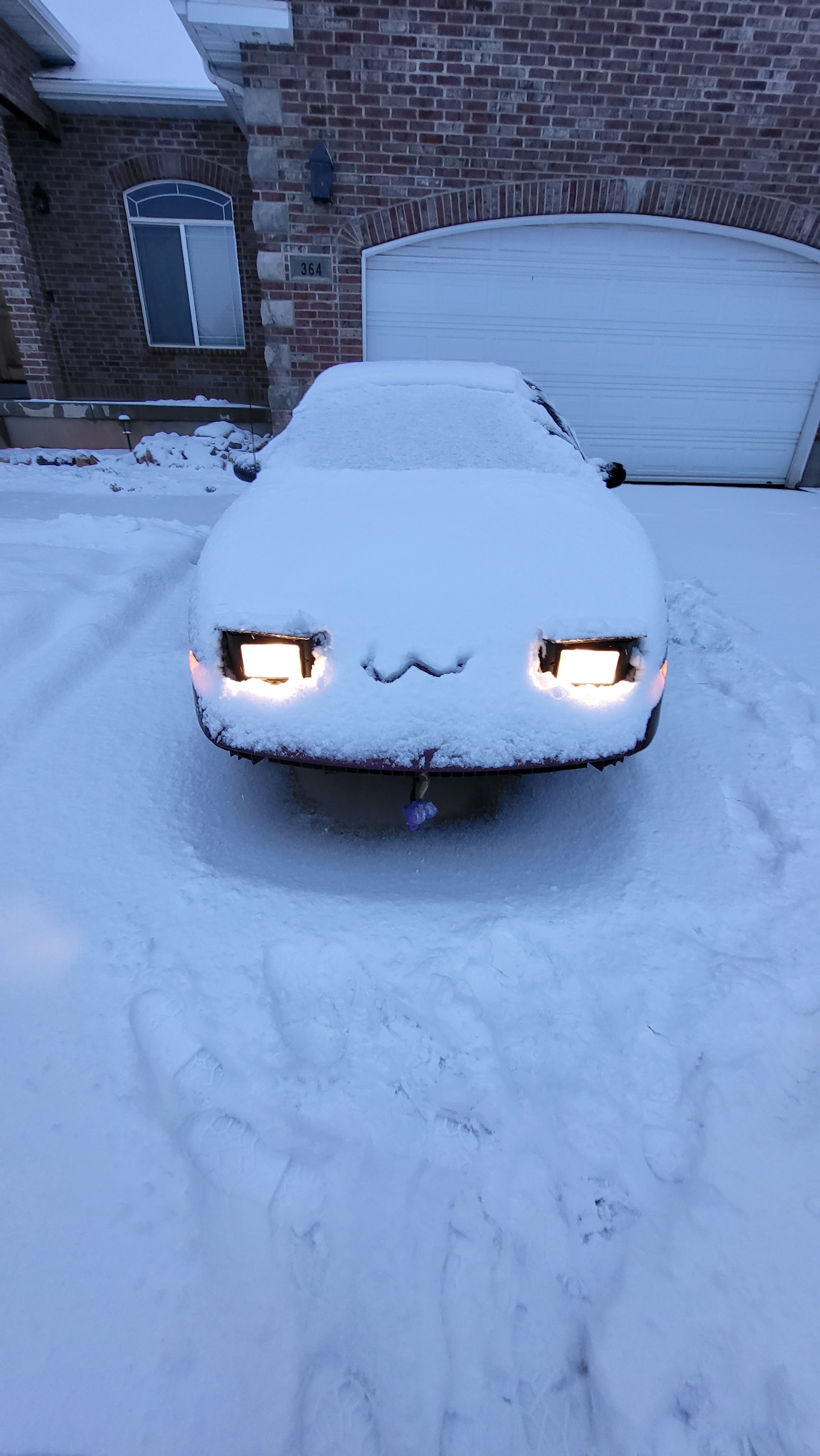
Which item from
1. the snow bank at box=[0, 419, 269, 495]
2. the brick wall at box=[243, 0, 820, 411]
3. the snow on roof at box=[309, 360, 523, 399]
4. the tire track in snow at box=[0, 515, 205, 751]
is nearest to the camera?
the tire track in snow at box=[0, 515, 205, 751]

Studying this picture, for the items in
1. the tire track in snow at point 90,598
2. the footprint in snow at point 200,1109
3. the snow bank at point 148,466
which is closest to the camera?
the footprint in snow at point 200,1109

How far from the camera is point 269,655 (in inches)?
71.1

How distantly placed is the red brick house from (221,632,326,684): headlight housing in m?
5.48

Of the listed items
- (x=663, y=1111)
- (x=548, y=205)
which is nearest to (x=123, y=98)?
(x=548, y=205)

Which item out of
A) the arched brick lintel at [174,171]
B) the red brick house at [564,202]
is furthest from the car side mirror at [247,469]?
the arched brick lintel at [174,171]

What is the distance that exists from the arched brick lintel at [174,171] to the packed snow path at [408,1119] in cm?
907

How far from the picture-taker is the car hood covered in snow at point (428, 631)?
1.74m

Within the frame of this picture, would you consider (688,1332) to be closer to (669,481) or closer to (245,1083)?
(245,1083)

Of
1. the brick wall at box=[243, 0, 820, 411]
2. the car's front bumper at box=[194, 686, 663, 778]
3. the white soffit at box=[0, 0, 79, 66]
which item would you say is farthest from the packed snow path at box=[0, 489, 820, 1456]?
the white soffit at box=[0, 0, 79, 66]

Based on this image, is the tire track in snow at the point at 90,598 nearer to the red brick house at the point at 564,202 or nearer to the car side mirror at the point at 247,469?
the car side mirror at the point at 247,469

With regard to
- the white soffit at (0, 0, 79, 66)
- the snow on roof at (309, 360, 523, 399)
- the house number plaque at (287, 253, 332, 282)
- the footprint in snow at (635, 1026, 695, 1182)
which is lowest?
the footprint in snow at (635, 1026, 695, 1182)

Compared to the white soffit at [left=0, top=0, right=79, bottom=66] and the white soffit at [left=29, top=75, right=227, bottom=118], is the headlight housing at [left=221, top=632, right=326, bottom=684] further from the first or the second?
the white soffit at [left=0, top=0, right=79, bottom=66]

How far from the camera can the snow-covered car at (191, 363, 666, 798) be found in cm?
174

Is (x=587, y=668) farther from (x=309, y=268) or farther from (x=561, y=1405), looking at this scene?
(x=309, y=268)
